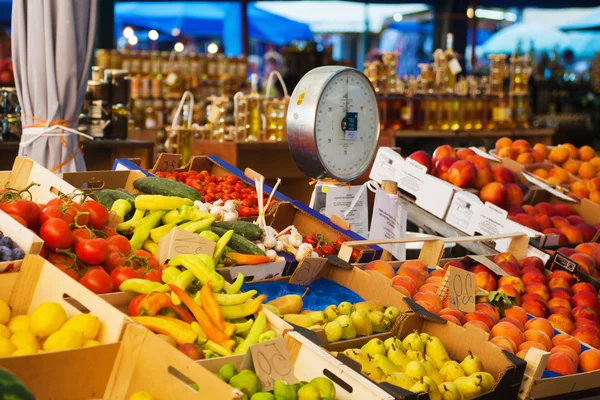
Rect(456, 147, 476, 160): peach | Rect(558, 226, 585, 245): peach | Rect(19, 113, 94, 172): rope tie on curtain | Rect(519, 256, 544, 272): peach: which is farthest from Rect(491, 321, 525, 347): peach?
Rect(19, 113, 94, 172): rope tie on curtain

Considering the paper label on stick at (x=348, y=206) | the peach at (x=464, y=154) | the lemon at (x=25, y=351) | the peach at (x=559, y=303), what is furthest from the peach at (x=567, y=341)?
the peach at (x=464, y=154)

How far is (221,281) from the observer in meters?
2.29

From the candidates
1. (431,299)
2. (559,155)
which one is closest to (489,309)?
(431,299)

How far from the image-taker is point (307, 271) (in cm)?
278

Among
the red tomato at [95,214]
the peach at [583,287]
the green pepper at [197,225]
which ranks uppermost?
the red tomato at [95,214]

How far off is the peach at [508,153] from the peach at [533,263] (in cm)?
159

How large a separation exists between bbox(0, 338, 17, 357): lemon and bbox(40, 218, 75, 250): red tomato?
19.4 inches

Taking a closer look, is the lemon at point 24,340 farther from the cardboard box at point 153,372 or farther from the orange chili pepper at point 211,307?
the orange chili pepper at point 211,307

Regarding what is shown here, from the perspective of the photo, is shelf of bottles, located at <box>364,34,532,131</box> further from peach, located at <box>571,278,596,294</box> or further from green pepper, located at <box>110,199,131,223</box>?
green pepper, located at <box>110,199,131,223</box>

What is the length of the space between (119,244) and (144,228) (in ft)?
0.69

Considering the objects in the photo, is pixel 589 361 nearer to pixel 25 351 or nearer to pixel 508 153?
pixel 25 351

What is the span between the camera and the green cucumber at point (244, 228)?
2.91m

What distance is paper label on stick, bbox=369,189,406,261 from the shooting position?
342 cm

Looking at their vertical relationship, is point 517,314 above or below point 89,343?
below
